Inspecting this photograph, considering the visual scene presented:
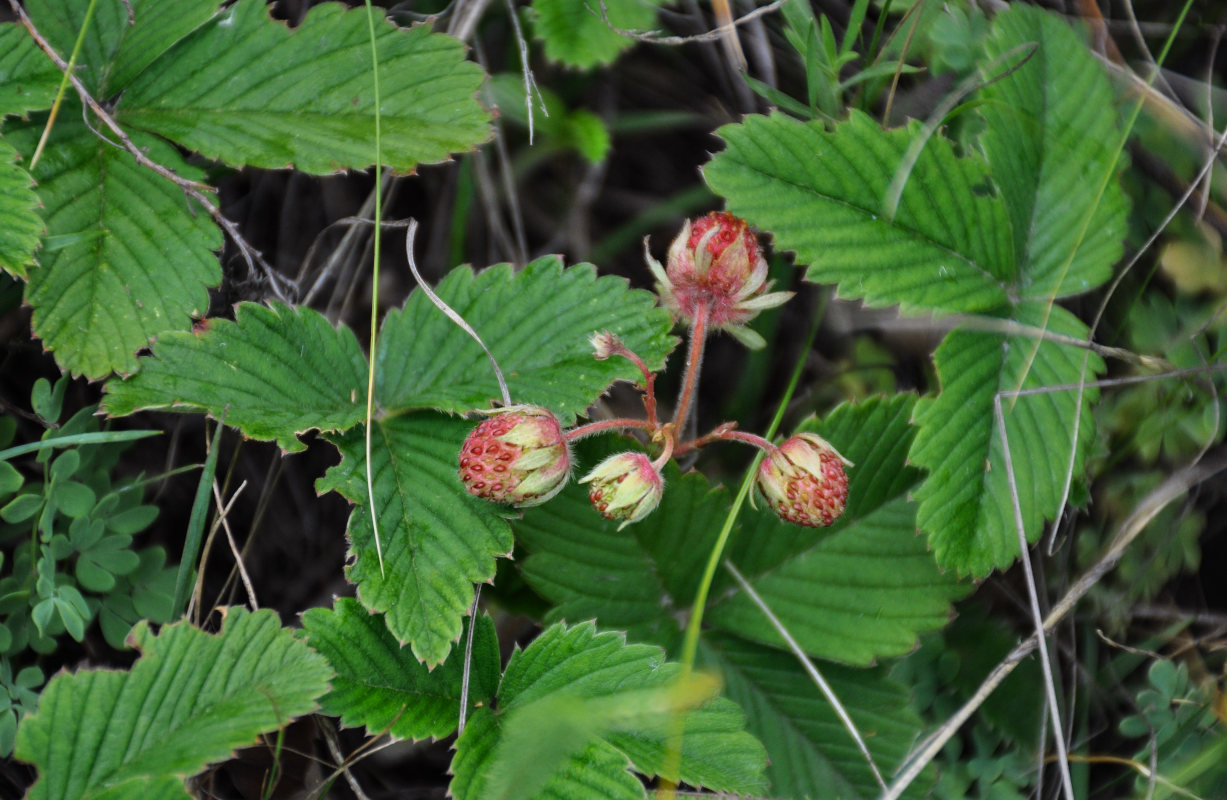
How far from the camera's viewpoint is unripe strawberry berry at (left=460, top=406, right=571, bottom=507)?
1.51 metres

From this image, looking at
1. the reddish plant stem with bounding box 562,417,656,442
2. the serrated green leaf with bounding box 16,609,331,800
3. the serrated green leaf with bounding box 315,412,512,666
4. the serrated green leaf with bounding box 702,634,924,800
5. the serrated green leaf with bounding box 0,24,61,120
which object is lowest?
the serrated green leaf with bounding box 702,634,924,800

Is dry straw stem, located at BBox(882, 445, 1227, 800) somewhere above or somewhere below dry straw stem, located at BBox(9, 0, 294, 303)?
below

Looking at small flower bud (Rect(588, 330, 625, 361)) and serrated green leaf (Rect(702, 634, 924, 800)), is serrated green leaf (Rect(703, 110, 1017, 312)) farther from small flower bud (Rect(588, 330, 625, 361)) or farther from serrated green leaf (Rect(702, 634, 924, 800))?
serrated green leaf (Rect(702, 634, 924, 800))

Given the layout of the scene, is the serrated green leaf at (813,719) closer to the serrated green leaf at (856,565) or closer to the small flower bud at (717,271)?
the serrated green leaf at (856,565)

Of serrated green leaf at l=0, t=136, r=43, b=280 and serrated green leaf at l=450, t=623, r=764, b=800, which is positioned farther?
serrated green leaf at l=0, t=136, r=43, b=280

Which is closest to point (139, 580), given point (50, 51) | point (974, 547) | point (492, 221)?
point (50, 51)

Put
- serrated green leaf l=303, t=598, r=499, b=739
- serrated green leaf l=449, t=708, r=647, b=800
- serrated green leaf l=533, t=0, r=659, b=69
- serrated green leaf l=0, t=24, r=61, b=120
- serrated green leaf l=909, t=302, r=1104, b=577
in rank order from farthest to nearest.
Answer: serrated green leaf l=533, t=0, r=659, b=69
serrated green leaf l=0, t=24, r=61, b=120
serrated green leaf l=909, t=302, r=1104, b=577
serrated green leaf l=303, t=598, r=499, b=739
serrated green leaf l=449, t=708, r=647, b=800

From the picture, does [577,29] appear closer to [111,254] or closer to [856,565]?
[111,254]

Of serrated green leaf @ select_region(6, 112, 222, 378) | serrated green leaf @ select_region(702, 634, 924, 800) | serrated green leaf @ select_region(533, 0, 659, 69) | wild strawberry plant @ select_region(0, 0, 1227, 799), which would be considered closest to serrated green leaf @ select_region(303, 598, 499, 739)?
wild strawberry plant @ select_region(0, 0, 1227, 799)

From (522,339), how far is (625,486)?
0.41 meters

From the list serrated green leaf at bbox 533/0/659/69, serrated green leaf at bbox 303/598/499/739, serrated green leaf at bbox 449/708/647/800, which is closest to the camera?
serrated green leaf at bbox 449/708/647/800

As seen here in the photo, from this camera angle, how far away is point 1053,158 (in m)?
1.88

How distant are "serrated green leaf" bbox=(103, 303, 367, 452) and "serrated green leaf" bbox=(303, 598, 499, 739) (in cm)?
32

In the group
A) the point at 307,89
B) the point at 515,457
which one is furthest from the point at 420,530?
the point at 307,89
